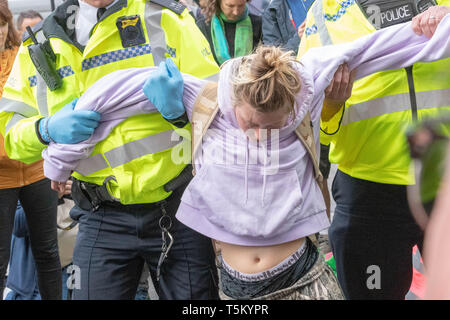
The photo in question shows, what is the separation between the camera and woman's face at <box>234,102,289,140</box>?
1690 millimetres

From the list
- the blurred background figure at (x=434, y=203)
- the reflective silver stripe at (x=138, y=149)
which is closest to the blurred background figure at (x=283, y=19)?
the reflective silver stripe at (x=138, y=149)

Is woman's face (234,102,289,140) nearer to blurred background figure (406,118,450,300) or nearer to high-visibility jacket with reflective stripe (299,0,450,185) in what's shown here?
high-visibility jacket with reflective stripe (299,0,450,185)

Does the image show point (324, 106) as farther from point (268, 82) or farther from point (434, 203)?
point (434, 203)

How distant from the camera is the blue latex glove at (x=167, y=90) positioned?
71.4 inches

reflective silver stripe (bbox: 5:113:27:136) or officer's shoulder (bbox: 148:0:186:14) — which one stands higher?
officer's shoulder (bbox: 148:0:186:14)

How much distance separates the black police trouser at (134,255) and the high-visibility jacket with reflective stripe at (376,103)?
0.62 meters

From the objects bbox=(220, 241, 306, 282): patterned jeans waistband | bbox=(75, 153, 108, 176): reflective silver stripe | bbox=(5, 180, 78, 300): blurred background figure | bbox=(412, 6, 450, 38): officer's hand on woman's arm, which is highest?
bbox=(412, 6, 450, 38): officer's hand on woman's arm

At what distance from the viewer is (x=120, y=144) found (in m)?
2.00

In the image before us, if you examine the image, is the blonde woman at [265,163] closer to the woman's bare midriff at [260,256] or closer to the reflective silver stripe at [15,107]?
the woman's bare midriff at [260,256]

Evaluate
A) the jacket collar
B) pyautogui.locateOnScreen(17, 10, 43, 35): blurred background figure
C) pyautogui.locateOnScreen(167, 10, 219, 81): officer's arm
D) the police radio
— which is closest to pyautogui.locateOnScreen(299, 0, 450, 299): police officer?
pyautogui.locateOnScreen(167, 10, 219, 81): officer's arm

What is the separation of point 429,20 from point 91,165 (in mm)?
1203

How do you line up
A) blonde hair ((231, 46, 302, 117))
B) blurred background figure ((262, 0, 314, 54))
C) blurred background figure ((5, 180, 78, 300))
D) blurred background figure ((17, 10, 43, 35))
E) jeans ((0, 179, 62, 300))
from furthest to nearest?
blurred background figure ((17, 10, 43, 35))
blurred background figure ((5, 180, 78, 300))
blurred background figure ((262, 0, 314, 54))
jeans ((0, 179, 62, 300))
blonde hair ((231, 46, 302, 117))

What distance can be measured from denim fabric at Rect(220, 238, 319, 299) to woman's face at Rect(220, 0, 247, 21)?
Answer: 6.26 ft
